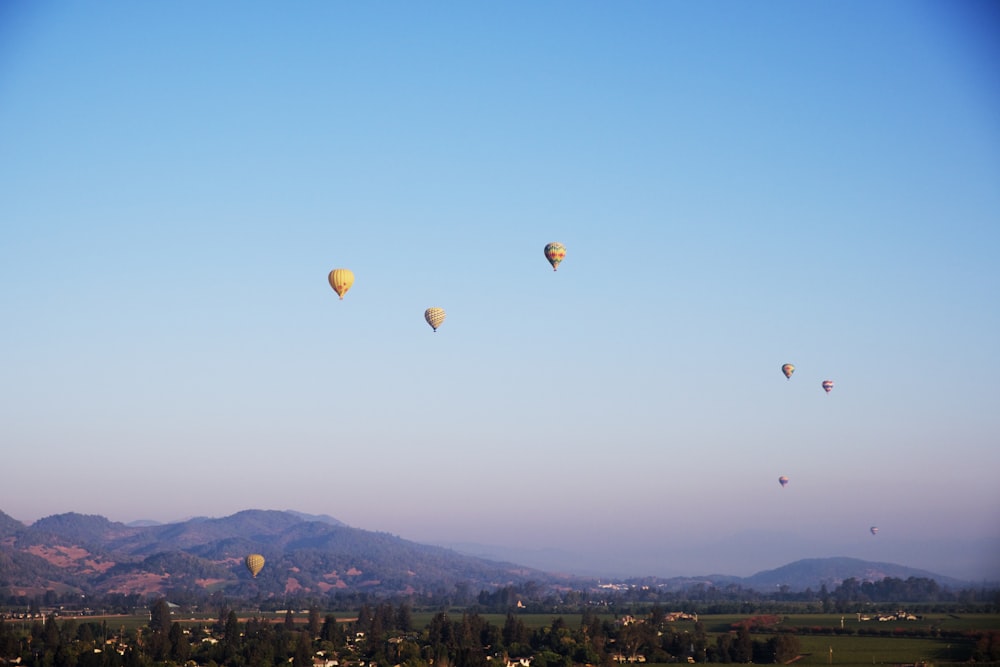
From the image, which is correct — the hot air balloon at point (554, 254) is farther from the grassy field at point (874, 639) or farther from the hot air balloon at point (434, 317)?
the grassy field at point (874, 639)

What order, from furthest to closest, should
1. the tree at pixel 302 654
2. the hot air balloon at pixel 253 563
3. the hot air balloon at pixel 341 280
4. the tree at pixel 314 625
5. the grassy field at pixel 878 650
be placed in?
the hot air balloon at pixel 253 563 < the tree at pixel 314 625 < the grassy field at pixel 878 650 < the tree at pixel 302 654 < the hot air balloon at pixel 341 280

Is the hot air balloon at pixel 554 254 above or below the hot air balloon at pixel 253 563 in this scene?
above

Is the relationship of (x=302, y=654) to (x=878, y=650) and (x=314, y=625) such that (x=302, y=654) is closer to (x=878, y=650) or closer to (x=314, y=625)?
(x=314, y=625)

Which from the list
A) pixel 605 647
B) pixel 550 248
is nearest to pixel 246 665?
pixel 605 647

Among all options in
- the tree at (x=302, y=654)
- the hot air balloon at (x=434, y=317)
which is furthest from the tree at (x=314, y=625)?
the hot air balloon at (x=434, y=317)

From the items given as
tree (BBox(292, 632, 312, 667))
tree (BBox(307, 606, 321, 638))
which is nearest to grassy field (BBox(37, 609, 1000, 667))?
tree (BBox(307, 606, 321, 638))

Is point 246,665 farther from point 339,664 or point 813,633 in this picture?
point 813,633

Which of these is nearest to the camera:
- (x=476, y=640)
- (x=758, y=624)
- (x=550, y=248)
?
(x=550, y=248)
